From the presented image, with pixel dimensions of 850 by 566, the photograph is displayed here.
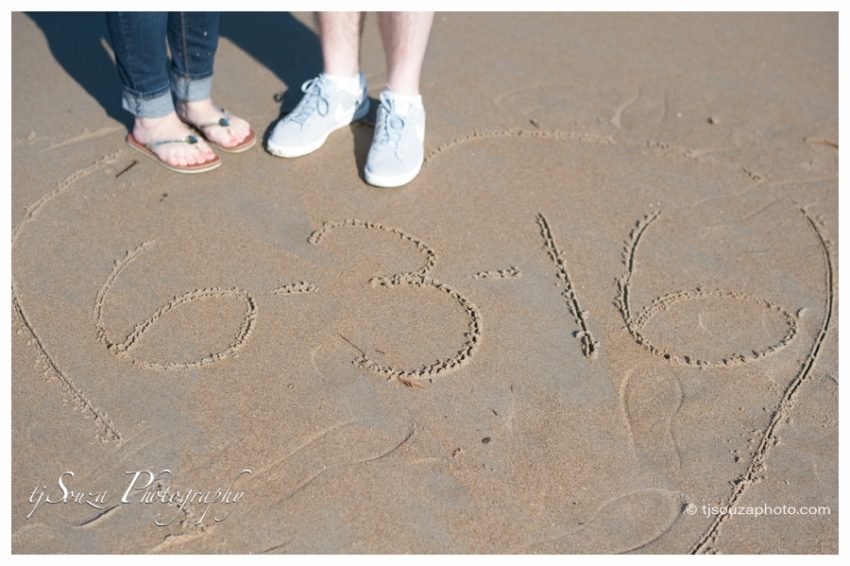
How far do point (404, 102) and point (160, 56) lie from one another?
0.77m

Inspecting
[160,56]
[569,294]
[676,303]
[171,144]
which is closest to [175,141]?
[171,144]

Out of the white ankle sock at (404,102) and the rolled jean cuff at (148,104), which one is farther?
the white ankle sock at (404,102)

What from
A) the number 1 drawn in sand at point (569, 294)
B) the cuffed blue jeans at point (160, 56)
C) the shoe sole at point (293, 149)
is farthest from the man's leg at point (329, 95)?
the number 1 drawn in sand at point (569, 294)

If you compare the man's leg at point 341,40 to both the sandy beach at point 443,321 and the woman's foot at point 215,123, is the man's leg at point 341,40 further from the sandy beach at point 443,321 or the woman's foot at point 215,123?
the woman's foot at point 215,123

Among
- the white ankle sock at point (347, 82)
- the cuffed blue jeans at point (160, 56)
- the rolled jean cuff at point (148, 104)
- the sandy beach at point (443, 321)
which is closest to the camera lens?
the sandy beach at point (443, 321)

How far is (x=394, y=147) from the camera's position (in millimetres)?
2781

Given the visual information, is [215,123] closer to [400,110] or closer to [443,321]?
[400,110]

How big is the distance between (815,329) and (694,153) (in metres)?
0.86

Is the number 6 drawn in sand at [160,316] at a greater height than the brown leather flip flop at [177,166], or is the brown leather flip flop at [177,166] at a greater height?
the brown leather flip flop at [177,166]

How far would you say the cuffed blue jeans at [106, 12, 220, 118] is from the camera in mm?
2535

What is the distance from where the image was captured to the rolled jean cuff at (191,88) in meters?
2.84

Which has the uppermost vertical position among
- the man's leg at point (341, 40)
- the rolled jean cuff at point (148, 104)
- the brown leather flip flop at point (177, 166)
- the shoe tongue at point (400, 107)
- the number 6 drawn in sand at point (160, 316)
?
the man's leg at point (341, 40)
